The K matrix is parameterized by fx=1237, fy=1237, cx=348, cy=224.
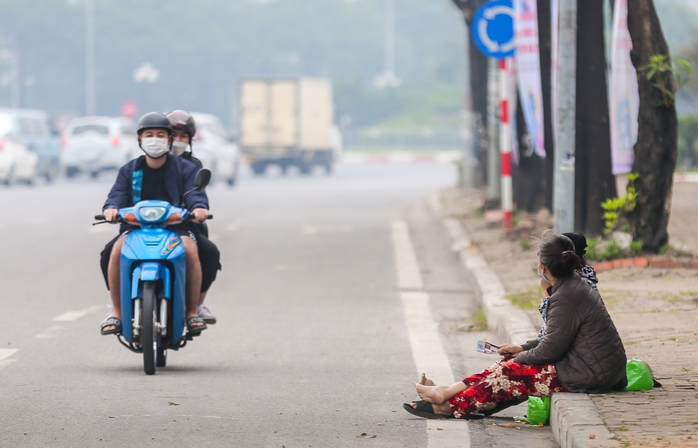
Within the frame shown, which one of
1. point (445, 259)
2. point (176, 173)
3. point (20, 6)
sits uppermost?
point (20, 6)

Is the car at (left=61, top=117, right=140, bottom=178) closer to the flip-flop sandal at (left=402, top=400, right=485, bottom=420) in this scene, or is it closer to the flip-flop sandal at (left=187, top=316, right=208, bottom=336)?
the flip-flop sandal at (left=187, top=316, right=208, bottom=336)

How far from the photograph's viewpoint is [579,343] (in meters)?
5.84

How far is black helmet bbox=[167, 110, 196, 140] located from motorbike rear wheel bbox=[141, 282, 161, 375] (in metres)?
1.39

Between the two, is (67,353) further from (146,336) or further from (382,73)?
(382,73)

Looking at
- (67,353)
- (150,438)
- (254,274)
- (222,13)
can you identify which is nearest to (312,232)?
(254,274)

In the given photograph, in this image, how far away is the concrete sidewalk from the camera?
5.25 metres

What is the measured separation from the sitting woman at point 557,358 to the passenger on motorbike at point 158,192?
2072 millimetres

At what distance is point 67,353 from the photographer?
8.04 meters

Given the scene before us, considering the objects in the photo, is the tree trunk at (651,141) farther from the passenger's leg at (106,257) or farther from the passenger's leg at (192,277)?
the passenger's leg at (106,257)

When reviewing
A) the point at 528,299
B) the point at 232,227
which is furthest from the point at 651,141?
the point at 232,227

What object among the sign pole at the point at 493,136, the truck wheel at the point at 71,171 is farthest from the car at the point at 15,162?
the sign pole at the point at 493,136

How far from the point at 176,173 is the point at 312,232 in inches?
396

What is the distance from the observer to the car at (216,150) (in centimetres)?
3111

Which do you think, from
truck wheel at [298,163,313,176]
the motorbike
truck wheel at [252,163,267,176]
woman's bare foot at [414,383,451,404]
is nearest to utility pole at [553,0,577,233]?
the motorbike
